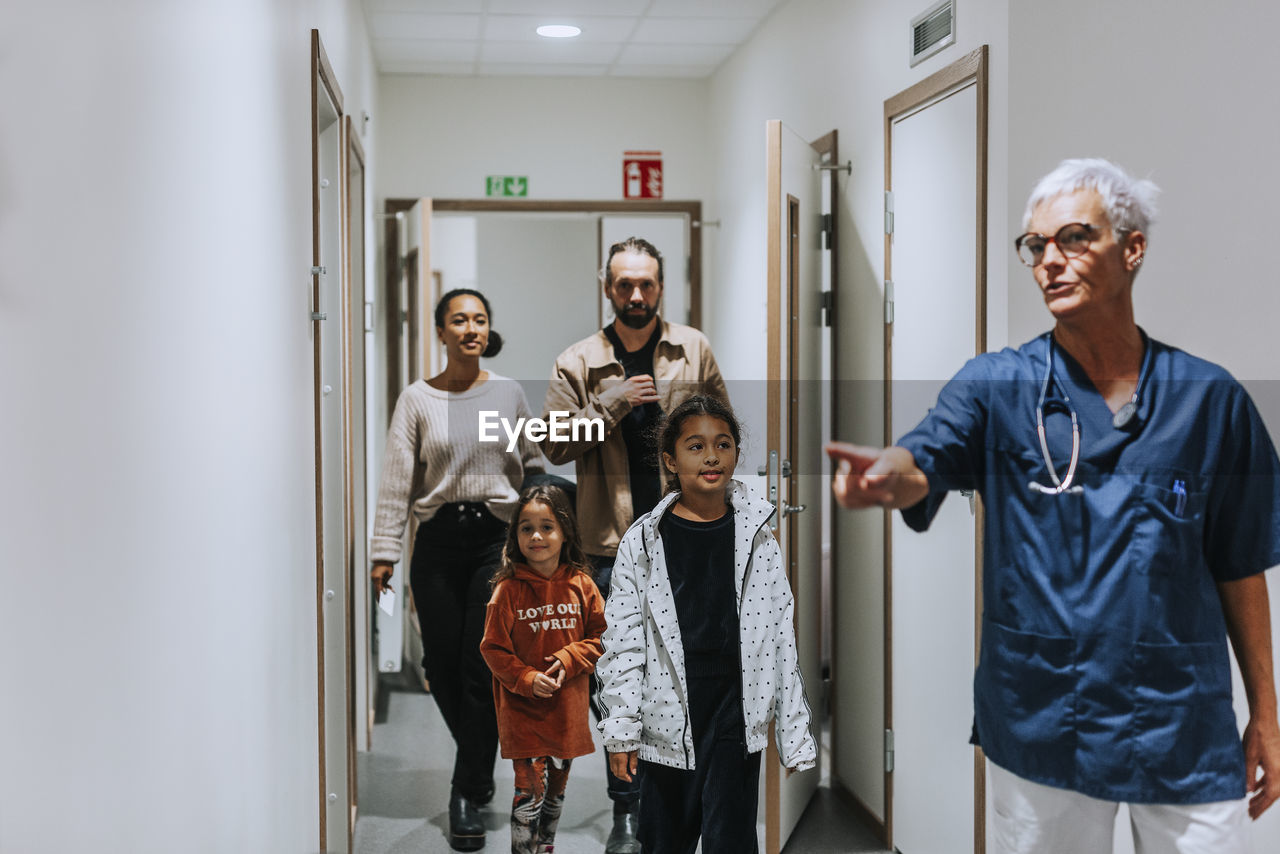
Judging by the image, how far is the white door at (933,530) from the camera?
2.48 metres

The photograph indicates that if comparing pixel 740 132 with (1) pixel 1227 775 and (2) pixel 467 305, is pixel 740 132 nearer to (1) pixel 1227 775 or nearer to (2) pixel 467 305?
(2) pixel 467 305

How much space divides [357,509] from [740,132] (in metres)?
1.81

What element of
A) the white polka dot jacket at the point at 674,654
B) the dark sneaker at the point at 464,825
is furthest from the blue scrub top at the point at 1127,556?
the dark sneaker at the point at 464,825

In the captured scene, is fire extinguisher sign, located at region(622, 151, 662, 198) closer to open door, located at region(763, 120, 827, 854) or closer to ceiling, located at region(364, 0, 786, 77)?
ceiling, located at region(364, 0, 786, 77)

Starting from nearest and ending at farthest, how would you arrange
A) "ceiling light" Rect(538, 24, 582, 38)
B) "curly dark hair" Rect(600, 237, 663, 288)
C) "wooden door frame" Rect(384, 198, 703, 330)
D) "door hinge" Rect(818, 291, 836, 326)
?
1. "curly dark hair" Rect(600, 237, 663, 288)
2. "door hinge" Rect(818, 291, 836, 326)
3. "ceiling light" Rect(538, 24, 582, 38)
4. "wooden door frame" Rect(384, 198, 703, 330)

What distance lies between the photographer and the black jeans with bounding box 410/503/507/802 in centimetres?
269

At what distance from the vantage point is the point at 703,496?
85.2 inches

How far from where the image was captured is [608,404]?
2486 millimetres

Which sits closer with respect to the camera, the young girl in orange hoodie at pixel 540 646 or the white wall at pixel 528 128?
the young girl in orange hoodie at pixel 540 646

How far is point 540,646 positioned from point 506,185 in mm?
2535

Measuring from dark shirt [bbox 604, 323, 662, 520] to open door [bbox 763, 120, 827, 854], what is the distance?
268mm

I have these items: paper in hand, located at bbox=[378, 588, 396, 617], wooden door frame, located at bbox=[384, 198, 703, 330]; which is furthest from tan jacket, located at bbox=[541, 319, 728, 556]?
wooden door frame, located at bbox=[384, 198, 703, 330]

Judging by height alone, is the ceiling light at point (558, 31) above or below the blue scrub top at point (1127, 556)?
above

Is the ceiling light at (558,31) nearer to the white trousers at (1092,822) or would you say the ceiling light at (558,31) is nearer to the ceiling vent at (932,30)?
the ceiling vent at (932,30)
